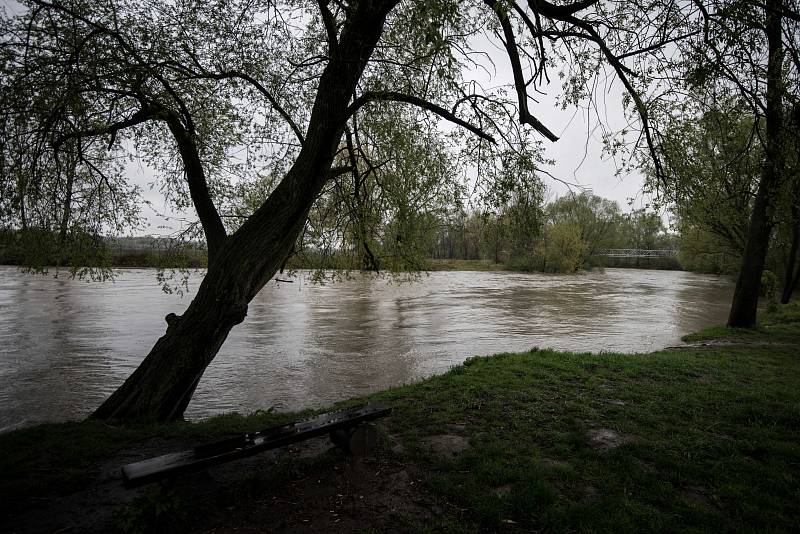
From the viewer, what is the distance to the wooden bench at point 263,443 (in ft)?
11.0

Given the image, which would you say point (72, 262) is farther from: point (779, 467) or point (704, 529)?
point (779, 467)

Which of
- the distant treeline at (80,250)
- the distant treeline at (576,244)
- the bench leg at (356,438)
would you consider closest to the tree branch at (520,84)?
the bench leg at (356,438)

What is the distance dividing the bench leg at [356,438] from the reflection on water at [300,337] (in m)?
4.45

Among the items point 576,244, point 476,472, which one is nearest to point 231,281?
point 476,472

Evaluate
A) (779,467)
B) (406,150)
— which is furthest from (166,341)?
(779,467)

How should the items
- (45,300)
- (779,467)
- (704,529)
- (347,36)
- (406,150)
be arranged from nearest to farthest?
(704,529) → (779,467) → (347,36) → (406,150) → (45,300)

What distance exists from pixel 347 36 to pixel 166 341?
16.0 ft

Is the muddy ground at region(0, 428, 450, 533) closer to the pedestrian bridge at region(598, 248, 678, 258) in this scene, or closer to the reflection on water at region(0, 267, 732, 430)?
the reflection on water at region(0, 267, 732, 430)

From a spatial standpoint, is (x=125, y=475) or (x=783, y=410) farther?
(x=783, y=410)

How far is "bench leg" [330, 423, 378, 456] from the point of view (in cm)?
473

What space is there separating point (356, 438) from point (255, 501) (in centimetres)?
A: 121

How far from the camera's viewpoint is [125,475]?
3236 mm

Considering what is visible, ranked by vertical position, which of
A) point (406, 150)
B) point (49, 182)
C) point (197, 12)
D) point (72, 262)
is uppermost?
point (197, 12)

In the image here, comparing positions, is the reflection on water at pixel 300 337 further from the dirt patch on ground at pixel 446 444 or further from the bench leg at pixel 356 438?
the bench leg at pixel 356 438
